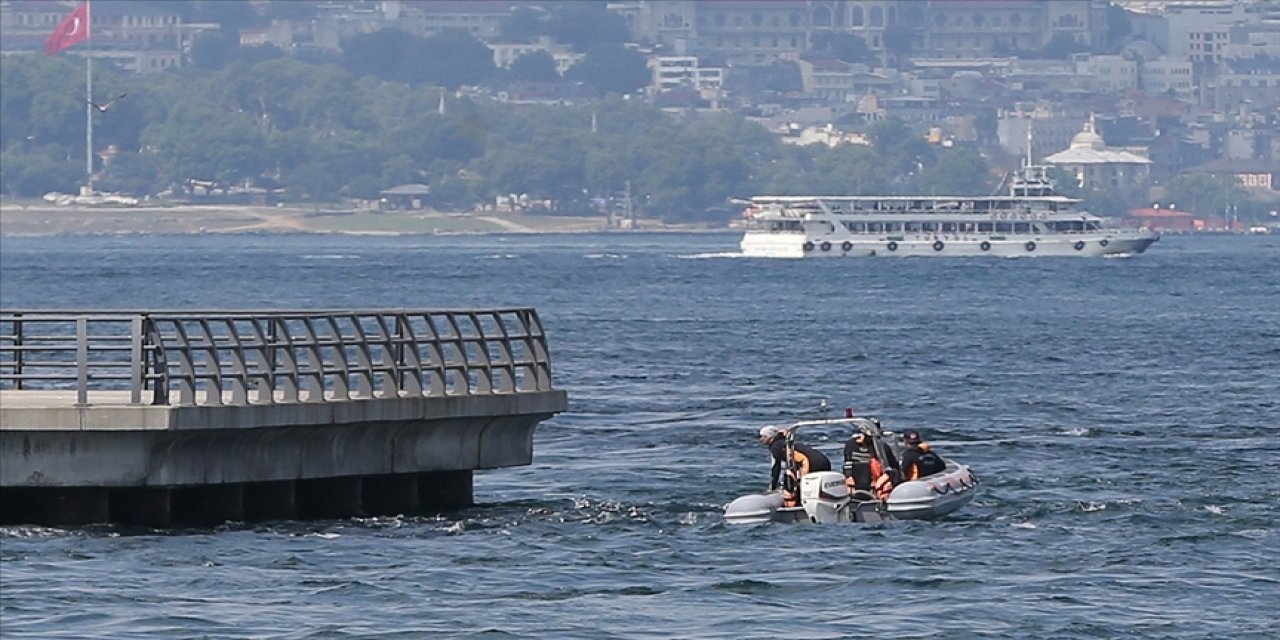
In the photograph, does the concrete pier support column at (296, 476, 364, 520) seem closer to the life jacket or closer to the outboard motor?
the outboard motor

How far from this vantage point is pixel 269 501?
41.3m

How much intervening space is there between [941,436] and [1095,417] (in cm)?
612

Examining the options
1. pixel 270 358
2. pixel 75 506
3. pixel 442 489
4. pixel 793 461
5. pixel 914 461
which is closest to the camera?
pixel 75 506

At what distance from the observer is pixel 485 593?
3694 centimetres

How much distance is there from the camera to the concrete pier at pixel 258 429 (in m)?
39.1

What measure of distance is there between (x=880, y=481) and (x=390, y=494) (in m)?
6.25

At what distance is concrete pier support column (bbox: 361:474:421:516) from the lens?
1678 inches

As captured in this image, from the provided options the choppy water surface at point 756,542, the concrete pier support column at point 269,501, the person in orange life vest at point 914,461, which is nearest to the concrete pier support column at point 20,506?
the choppy water surface at point 756,542

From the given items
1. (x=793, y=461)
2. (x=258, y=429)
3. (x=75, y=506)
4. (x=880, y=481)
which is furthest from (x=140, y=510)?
(x=880, y=481)

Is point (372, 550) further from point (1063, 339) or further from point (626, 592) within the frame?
point (1063, 339)

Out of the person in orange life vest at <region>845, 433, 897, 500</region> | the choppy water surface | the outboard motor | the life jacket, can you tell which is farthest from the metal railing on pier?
the life jacket

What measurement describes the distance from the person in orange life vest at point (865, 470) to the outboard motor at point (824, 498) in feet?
0.95

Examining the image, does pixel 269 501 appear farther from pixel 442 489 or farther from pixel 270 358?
pixel 442 489

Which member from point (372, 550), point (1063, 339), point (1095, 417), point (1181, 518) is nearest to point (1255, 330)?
point (1063, 339)
